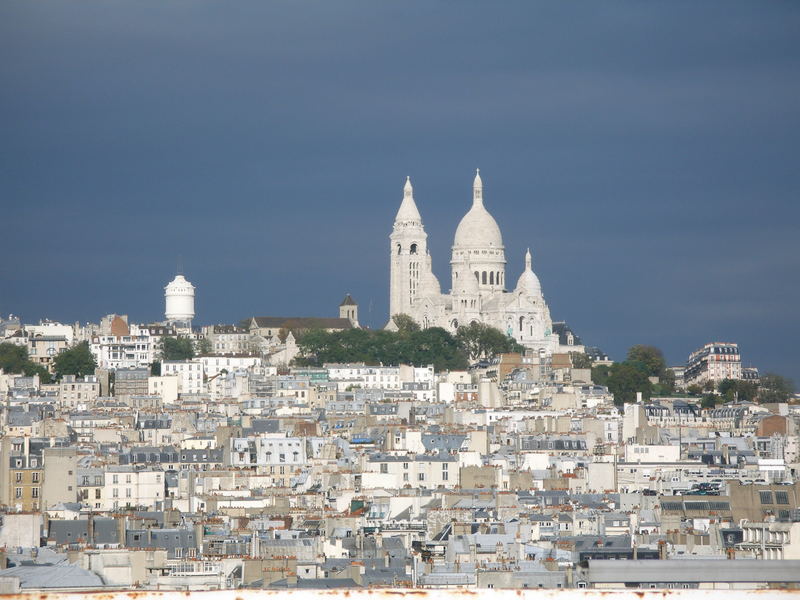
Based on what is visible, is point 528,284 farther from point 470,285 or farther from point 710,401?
point 710,401

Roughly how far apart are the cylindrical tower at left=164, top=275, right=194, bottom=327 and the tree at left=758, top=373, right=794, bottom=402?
148 ft

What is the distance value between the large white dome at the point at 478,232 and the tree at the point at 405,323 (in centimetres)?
1105

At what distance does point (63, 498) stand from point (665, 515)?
19476mm

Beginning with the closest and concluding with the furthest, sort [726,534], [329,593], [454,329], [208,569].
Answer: [329,593]
[208,569]
[726,534]
[454,329]

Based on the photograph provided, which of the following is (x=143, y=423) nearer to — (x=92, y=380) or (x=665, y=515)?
(x=92, y=380)

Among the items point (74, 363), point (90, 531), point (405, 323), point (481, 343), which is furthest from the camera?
point (405, 323)

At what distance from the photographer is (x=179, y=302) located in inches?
5861

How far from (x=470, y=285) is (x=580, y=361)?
18.8 m

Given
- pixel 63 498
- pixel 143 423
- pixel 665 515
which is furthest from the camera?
pixel 143 423

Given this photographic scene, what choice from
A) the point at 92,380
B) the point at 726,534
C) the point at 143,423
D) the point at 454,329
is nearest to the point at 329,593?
the point at 726,534

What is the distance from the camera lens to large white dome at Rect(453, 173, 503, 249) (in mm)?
149500

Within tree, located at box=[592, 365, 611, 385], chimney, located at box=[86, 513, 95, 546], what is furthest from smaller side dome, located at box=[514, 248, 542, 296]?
chimney, located at box=[86, 513, 95, 546]

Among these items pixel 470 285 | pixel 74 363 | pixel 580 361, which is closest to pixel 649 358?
pixel 580 361

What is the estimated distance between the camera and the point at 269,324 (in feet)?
485
